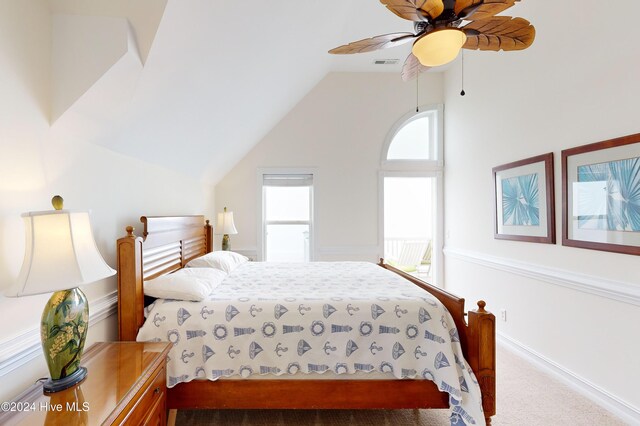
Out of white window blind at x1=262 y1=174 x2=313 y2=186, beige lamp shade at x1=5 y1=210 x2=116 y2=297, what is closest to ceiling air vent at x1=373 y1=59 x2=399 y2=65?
white window blind at x1=262 y1=174 x2=313 y2=186

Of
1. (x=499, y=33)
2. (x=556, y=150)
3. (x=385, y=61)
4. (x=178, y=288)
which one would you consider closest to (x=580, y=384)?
(x=556, y=150)

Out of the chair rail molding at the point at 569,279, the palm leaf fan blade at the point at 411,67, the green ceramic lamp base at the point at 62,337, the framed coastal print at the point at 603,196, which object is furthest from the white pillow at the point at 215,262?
the framed coastal print at the point at 603,196

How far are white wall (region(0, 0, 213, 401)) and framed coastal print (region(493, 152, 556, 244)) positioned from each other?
343 centimetres

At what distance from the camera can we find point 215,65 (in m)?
2.17

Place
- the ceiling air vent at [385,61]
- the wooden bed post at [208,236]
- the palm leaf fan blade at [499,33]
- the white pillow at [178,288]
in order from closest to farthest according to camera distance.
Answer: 1. the palm leaf fan blade at [499,33]
2. the white pillow at [178,288]
3. the wooden bed post at [208,236]
4. the ceiling air vent at [385,61]

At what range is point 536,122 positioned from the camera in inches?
111

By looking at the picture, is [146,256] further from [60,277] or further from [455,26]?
[455,26]

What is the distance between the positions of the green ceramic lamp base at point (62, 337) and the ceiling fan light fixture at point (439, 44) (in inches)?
75.4

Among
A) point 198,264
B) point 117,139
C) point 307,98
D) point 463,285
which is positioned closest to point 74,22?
point 117,139

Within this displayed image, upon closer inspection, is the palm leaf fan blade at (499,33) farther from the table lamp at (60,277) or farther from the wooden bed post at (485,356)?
the table lamp at (60,277)

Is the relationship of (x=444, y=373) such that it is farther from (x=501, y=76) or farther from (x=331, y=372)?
(x=501, y=76)

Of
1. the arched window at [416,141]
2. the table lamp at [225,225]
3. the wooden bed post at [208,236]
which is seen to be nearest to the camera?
the wooden bed post at [208,236]

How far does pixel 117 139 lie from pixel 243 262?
6.28 ft

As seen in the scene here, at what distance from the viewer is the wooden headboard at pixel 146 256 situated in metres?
1.79
